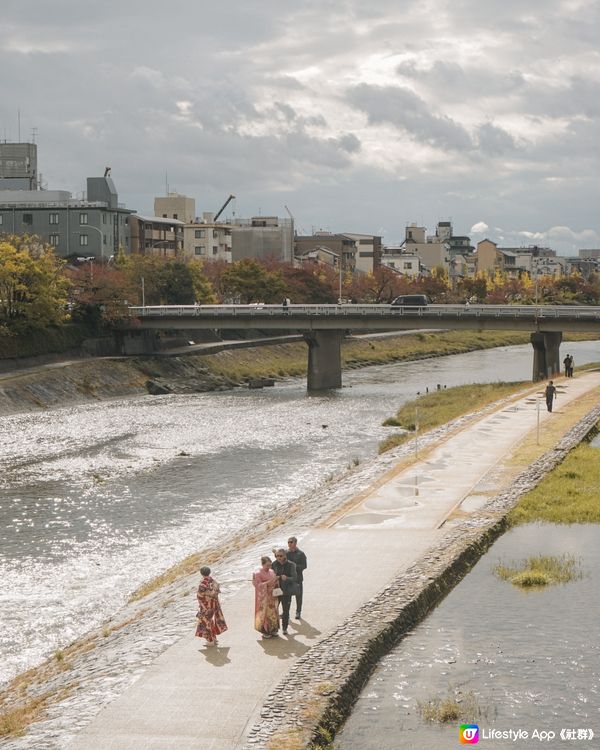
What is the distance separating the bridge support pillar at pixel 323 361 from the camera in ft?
273

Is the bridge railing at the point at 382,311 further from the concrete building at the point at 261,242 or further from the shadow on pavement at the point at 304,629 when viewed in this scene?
the concrete building at the point at 261,242

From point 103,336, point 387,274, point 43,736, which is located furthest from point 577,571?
point 387,274

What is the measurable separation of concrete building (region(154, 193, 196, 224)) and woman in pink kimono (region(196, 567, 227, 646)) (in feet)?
549

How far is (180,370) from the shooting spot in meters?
89.7

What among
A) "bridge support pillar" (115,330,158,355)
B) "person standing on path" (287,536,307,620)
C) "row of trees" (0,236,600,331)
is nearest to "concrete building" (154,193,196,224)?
"row of trees" (0,236,600,331)

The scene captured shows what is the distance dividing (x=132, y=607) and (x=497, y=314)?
59.2 metres

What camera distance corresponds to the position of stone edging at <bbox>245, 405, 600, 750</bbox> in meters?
17.0

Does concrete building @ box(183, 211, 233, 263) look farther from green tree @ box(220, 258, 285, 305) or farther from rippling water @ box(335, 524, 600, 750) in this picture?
rippling water @ box(335, 524, 600, 750)

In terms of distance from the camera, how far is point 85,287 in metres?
89.2

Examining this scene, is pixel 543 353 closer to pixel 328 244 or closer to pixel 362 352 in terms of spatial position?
pixel 362 352

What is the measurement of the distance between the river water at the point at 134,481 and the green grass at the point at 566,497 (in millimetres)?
8933

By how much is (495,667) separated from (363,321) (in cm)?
6287

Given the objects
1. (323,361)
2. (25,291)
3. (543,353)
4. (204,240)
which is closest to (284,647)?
(25,291)

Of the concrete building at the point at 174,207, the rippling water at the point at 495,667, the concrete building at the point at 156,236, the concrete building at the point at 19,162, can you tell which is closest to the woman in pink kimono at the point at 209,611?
the rippling water at the point at 495,667
